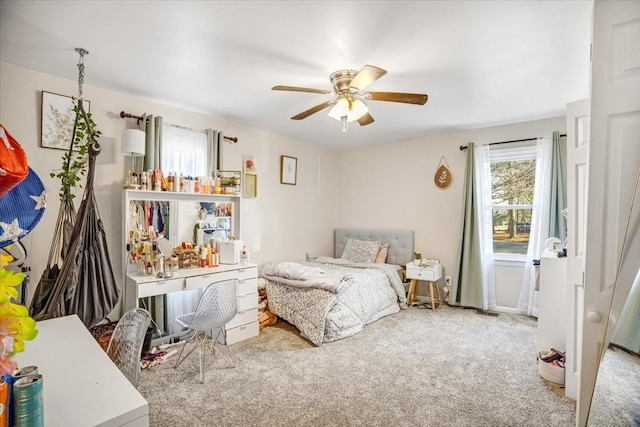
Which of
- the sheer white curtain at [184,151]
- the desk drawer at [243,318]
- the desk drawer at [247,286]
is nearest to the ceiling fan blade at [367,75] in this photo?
the sheer white curtain at [184,151]

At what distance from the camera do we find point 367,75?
6.75 ft

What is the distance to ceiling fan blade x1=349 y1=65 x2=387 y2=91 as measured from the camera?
1.96 metres

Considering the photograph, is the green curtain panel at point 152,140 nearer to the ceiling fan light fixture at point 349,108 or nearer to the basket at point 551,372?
the ceiling fan light fixture at point 349,108

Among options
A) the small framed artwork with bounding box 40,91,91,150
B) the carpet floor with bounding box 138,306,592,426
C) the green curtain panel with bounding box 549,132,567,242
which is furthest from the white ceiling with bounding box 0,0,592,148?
the carpet floor with bounding box 138,306,592,426

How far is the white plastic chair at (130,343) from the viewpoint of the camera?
1484 mm

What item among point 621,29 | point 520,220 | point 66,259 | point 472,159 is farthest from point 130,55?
point 520,220

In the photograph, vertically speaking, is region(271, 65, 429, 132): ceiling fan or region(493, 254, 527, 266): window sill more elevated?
region(271, 65, 429, 132): ceiling fan

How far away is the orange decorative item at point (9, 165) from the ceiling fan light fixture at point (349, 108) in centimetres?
205

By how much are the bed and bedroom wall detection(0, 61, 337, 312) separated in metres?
0.56

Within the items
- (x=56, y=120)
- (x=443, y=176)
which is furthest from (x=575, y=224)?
(x=56, y=120)

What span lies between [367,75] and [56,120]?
2584 millimetres

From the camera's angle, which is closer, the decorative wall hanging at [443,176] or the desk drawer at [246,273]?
the desk drawer at [246,273]

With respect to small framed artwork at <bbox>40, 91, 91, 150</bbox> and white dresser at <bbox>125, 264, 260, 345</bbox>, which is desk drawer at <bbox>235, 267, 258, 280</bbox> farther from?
small framed artwork at <bbox>40, 91, 91, 150</bbox>

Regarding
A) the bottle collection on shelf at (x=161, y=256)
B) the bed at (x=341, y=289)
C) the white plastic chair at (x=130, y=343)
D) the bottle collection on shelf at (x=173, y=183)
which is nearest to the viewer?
the white plastic chair at (x=130, y=343)
